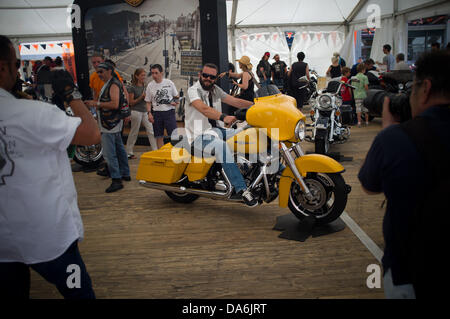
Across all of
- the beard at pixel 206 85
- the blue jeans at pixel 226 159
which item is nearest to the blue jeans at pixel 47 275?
the blue jeans at pixel 226 159

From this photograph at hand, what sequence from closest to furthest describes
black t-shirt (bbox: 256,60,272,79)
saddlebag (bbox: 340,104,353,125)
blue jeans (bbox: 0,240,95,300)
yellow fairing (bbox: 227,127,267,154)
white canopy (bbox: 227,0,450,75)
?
1. blue jeans (bbox: 0,240,95,300)
2. yellow fairing (bbox: 227,127,267,154)
3. saddlebag (bbox: 340,104,353,125)
4. black t-shirt (bbox: 256,60,272,79)
5. white canopy (bbox: 227,0,450,75)

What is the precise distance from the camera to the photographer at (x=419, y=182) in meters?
1.32

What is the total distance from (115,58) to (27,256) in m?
8.73

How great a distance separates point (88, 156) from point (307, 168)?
16.7ft

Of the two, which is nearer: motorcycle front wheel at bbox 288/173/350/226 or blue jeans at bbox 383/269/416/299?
blue jeans at bbox 383/269/416/299

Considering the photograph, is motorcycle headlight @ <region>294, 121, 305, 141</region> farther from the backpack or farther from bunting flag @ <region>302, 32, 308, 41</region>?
bunting flag @ <region>302, 32, 308, 41</region>

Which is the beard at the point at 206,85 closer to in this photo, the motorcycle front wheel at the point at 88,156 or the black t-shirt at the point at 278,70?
the motorcycle front wheel at the point at 88,156

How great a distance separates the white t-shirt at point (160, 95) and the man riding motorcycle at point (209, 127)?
270 cm

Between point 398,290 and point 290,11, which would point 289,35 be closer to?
point 290,11

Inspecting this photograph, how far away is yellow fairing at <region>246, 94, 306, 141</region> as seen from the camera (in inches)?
144

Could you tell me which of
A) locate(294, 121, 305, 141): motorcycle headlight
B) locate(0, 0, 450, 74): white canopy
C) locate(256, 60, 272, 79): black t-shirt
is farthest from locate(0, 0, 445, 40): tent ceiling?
locate(294, 121, 305, 141): motorcycle headlight

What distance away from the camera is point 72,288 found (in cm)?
179

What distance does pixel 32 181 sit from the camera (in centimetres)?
164

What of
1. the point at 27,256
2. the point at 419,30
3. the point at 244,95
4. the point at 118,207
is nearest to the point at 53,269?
the point at 27,256
